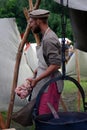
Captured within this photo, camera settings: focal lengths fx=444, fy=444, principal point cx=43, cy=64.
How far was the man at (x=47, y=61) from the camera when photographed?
4.18 m

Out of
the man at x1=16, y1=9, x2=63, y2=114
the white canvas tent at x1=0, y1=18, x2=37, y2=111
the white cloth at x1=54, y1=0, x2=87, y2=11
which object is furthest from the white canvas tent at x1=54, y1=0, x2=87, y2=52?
the white canvas tent at x1=0, y1=18, x2=37, y2=111

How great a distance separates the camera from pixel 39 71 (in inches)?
173

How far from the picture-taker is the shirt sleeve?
418 centimetres

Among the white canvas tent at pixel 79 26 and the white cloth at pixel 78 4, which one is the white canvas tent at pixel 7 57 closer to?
the white canvas tent at pixel 79 26

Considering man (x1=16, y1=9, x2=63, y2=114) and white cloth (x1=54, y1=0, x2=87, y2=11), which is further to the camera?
man (x1=16, y1=9, x2=63, y2=114)

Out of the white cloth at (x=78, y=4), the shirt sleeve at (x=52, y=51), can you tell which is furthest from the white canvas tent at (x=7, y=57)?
the white cloth at (x=78, y=4)

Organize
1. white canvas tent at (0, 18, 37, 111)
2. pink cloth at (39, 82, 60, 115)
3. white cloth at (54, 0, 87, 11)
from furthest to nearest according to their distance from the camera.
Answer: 1. white canvas tent at (0, 18, 37, 111)
2. pink cloth at (39, 82, 60, 115)
3. white cloth at (54, 0, 87, 11)

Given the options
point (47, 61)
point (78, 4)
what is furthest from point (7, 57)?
point (78, 4)

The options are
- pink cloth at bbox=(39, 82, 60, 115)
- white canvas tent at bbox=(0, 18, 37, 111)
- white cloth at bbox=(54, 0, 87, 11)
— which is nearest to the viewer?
white cloth at bbox=(54, 0, 87, 11)

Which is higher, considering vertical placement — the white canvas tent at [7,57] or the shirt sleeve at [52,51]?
the shirt sleeve at [52,51]

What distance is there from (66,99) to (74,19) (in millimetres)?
4641

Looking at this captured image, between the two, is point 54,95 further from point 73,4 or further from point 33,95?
point 73,4

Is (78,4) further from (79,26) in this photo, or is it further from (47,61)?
(79,26)

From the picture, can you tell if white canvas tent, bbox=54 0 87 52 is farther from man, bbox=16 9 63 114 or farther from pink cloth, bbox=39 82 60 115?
pink cloth, bbox=39 82 60 115
